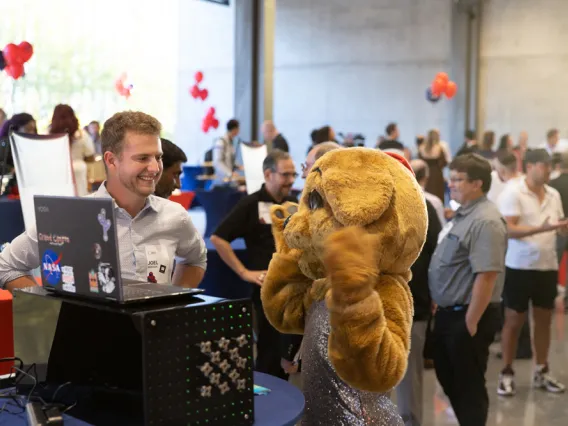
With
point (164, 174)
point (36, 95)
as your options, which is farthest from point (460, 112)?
point (164, 174)

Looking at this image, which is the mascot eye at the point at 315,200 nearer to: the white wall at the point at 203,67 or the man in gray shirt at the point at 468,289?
the man in gray shirt at the point at 468,289

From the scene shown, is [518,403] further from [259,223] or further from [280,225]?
[280,225]

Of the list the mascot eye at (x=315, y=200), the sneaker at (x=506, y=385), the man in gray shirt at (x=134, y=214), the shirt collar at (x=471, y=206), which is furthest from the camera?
the sneaker at (x=506, y=385)

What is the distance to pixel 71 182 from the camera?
5.11 meters

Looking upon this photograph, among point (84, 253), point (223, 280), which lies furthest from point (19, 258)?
point (223, 280)

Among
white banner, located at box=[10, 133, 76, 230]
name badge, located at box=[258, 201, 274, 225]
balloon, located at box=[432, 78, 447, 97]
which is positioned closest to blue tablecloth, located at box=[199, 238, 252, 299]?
name badge, located at box=[258, 201, 274, 225]

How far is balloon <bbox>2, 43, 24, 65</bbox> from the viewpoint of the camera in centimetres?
830

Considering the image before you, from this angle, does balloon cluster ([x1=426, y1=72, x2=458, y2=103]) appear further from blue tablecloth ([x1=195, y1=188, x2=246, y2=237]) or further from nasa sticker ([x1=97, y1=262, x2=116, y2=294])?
nasa sticker ([x1=97, y1=262, x2=116, y2=294])

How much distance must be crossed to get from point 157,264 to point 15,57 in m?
6.64

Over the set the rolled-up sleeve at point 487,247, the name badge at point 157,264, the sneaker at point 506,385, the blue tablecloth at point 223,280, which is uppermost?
the name badge at point 157,264

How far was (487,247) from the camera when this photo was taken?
3615 mm

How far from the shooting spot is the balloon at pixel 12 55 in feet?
27.2

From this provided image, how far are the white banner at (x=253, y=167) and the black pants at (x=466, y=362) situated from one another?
342 centimetres

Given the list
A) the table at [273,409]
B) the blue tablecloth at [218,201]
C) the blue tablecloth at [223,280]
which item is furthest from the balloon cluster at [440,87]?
the table at [273,409]
